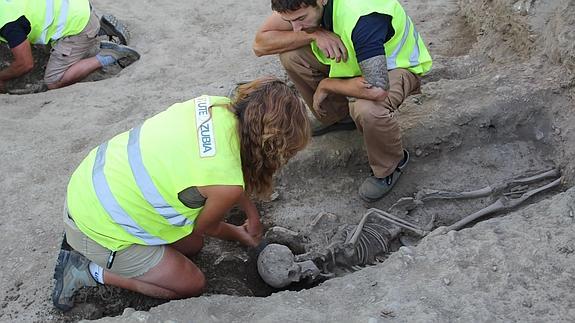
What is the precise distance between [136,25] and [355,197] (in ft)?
10.7

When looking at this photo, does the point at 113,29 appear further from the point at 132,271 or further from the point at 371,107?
the point at 132,271

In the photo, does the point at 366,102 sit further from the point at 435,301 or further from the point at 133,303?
the point at 133,303

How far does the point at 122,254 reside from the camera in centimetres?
286

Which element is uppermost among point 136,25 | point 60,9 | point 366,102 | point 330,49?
point 330,49

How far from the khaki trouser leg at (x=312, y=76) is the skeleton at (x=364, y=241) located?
719 millimetres

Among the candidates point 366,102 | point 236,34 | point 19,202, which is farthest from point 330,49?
point 236,34

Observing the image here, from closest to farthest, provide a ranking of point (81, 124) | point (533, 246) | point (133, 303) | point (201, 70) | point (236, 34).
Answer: point (533, 246) → point (133, 303) → point (81, 124) → point (201, 70) → point (236, 34)

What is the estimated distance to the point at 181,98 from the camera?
459cm

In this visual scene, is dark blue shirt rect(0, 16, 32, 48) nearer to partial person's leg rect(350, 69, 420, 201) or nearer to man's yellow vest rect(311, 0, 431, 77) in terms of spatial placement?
man's yellow vest rect(311, 0, 431, 77)

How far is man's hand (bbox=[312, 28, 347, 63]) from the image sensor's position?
338cm

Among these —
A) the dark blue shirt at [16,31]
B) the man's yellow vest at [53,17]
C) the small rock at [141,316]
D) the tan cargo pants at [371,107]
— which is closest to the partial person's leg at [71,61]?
the man's yellow vest at [53,17]

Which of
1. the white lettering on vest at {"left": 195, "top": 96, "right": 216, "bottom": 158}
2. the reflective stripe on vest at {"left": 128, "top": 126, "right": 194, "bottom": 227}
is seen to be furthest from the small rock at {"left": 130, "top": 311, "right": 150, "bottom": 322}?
the white lettering on vest at {"left": 195, "top": 96, "right": 216, "bottom": 158}

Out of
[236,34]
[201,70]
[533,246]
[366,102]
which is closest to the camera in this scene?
[533,246]

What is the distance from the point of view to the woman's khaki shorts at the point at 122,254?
113 inches
